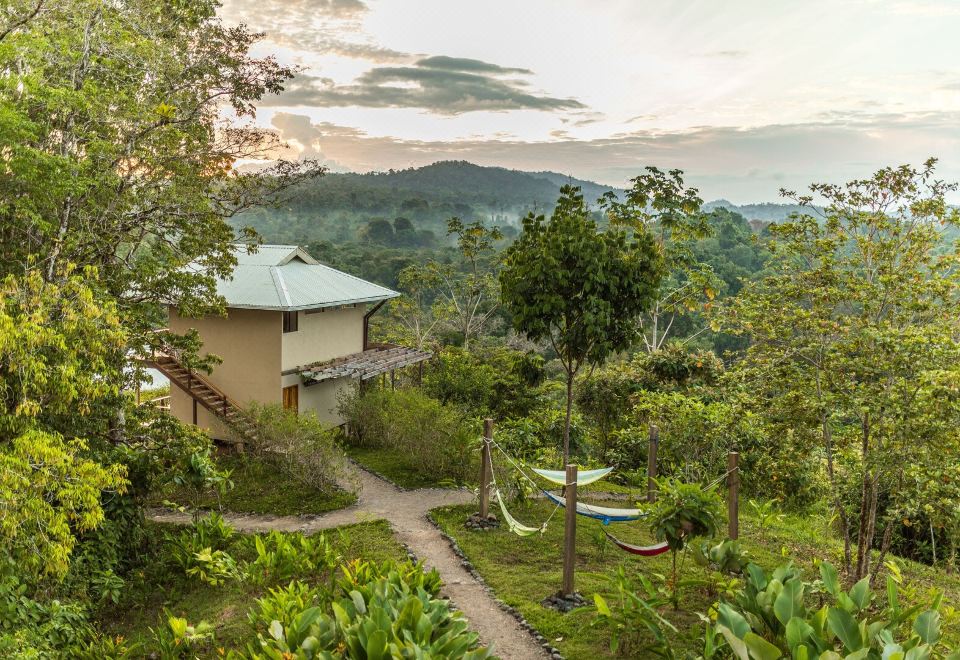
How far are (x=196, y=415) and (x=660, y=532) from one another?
494 inches

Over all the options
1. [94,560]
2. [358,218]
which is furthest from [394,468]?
[358,218]

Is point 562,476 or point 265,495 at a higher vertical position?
point 562,476

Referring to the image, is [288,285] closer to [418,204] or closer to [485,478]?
[485,478]

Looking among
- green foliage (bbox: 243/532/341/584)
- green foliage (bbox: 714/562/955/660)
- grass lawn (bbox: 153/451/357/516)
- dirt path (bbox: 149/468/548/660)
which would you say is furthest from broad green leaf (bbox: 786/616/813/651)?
grass lawn (bbox: 153/451/357/516)

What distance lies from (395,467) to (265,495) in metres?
2.96

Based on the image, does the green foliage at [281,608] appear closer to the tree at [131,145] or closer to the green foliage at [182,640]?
the green foliage at [182,640]

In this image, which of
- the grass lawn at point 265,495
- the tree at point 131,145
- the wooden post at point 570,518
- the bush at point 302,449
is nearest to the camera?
the wooden post at point 570,518

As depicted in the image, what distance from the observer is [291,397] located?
1488cm

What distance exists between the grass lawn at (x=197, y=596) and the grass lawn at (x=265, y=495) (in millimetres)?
1795

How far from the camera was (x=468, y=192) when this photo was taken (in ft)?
269

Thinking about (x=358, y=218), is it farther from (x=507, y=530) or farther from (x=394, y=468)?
(x=507, y=530)

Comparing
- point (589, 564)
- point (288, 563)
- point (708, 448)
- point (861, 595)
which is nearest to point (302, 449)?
point (288, 563)

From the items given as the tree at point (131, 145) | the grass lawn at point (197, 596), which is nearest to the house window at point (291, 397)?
the tree at point (131, 145)

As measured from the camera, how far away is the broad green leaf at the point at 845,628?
4.17 meters
